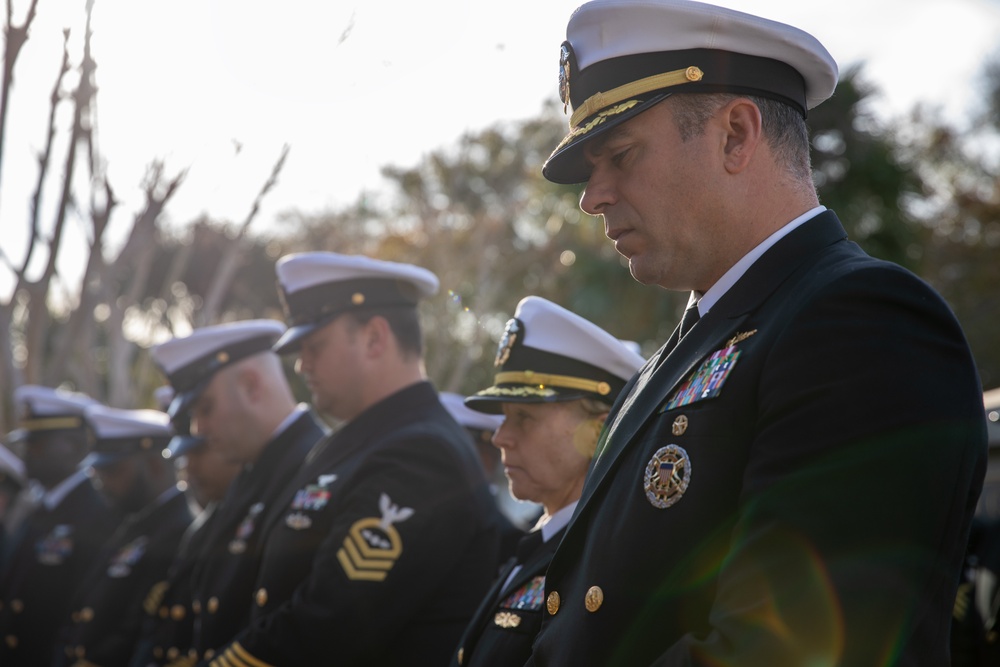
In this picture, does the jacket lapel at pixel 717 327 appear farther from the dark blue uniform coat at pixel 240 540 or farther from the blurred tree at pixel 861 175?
the blurred tree at pixel 861 175

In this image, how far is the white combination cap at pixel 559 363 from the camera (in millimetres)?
3299

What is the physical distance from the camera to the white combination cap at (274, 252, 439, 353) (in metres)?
4.34

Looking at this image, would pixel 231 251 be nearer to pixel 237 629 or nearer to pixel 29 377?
pixel 29 377

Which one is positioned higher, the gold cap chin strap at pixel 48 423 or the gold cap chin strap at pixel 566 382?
the gold cap chin strap at pixel 566 382

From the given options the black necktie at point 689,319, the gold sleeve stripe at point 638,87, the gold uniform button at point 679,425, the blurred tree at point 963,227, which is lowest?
the blurred tree at point 963,227

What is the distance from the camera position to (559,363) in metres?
3.36

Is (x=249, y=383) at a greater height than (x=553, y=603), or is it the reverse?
(x=553, y=603)

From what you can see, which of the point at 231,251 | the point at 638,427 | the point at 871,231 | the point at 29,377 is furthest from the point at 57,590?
the point at 871,231

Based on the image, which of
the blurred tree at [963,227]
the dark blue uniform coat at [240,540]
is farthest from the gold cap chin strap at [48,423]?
the blurred tree at [963,227]

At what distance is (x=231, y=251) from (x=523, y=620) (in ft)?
20.5

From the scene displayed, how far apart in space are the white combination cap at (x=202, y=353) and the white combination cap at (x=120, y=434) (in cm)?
146

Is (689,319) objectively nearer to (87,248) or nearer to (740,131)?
(740,131)

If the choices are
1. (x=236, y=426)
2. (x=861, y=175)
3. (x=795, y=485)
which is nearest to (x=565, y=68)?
(x=795, y=485)

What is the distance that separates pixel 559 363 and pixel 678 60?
4.97 ft
